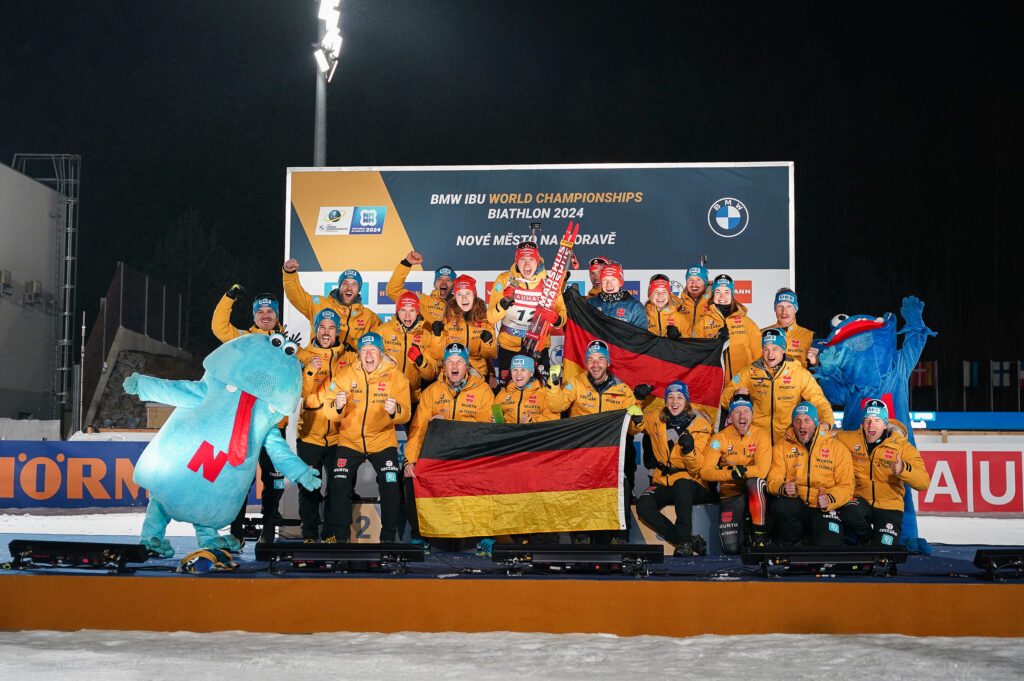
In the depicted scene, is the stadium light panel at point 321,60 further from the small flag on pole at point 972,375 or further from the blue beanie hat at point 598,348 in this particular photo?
the small flag on pole at point 972,375

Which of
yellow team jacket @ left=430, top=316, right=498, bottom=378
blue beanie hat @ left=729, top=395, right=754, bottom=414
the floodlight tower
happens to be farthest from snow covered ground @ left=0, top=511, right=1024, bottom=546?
the floodlight tower

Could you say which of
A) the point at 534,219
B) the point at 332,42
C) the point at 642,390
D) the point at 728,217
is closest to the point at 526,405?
the point at 642,390

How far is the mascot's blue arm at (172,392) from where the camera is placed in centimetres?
634

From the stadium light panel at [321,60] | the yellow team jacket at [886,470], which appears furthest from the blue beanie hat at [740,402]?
the stadium light panel at [321,60]

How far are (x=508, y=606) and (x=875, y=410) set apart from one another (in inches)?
139

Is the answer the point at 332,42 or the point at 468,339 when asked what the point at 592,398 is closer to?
the point at 468,339

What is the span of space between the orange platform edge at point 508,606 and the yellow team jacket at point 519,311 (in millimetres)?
3155

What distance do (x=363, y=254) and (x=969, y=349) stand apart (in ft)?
143

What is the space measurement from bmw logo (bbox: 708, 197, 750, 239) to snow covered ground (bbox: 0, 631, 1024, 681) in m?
6.02

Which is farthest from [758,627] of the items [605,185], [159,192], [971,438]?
[159,192]

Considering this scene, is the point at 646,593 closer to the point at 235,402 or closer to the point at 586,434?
the point at 586,434

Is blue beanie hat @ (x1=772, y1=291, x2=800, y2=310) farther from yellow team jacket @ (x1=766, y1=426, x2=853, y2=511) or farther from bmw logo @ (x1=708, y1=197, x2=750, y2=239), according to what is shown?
bmw logo @ (x1=708, y1=197, x2=750, y2=239)

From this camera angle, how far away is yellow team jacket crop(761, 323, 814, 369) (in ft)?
27.0

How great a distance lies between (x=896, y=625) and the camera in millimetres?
5496
